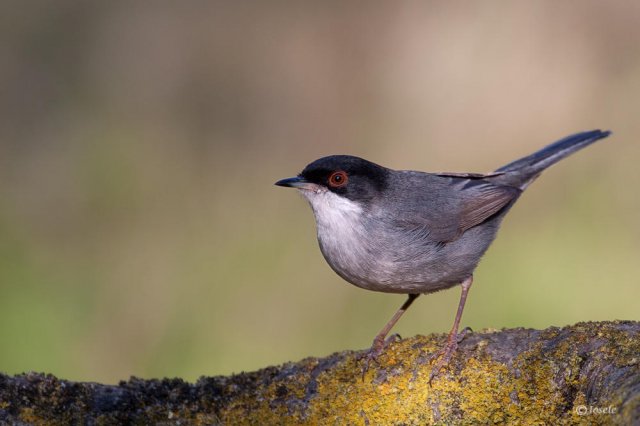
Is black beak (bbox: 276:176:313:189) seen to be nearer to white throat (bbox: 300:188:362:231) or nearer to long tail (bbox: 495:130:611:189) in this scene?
white throat (bbox: 300:188:362:231)

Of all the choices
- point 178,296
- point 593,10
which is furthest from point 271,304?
point 593,10


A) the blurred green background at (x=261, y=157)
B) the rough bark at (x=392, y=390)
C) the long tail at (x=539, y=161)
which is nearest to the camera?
the rough bark at (x=392, y=390)

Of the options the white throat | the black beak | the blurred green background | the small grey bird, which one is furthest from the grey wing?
the blurred green background

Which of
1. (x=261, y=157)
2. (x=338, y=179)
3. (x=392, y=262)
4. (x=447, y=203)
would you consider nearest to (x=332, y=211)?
(x=338, y=179)

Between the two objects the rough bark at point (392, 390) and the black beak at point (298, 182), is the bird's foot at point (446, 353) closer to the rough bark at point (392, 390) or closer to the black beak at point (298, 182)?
the rough bark at point (392, 390)

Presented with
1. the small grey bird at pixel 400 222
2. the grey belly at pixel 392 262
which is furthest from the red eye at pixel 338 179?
the grey belly at pixel 392 262

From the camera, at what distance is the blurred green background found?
23.4 ft

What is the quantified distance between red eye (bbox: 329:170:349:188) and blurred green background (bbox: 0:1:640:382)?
7.49ft

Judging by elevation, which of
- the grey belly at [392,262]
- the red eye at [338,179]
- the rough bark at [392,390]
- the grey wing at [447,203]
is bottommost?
the rough bark at [392,390]

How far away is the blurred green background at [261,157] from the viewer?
712cm

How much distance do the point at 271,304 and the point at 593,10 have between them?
475cm

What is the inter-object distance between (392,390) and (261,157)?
536 centimetres

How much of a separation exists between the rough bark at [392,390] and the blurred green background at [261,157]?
2661 mm

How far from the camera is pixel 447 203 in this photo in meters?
5.39
